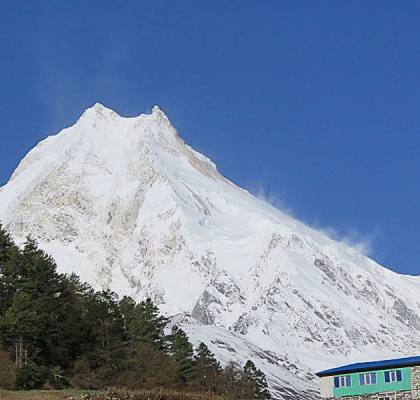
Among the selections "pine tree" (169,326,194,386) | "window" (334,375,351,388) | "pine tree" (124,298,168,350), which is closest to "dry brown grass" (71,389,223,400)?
"window" (334,375,351,388)

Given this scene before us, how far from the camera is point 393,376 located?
6862 centimetres

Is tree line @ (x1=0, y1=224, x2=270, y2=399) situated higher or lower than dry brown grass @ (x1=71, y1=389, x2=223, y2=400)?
higher

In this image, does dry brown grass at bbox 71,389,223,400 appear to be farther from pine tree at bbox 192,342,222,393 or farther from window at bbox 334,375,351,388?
pine tree at bbox 192,342,222,393

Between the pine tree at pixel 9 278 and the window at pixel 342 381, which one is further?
the window at pixel 342 381

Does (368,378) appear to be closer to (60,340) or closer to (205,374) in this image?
(60,340)

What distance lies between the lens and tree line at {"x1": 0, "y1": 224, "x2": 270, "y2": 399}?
2539 inches

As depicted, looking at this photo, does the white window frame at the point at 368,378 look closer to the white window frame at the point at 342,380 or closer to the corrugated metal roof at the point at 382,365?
the corrugated metal roof at the point at 382,365

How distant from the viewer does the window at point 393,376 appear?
68312mm

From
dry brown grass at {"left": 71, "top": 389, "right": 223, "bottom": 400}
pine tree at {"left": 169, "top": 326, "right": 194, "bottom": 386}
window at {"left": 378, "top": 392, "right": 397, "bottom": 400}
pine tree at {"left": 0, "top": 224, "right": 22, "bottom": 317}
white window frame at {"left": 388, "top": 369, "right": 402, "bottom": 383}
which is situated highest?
pine tree at {"left": 169, "top": 326, "right": 194, "bottom": 386}

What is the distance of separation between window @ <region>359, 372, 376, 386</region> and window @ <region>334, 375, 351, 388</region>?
113cm

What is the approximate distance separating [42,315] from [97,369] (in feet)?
34.2

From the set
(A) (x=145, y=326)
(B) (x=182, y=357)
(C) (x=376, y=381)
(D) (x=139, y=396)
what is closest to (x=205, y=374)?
(B) (x=182, y=357)

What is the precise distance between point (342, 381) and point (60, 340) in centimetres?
2149

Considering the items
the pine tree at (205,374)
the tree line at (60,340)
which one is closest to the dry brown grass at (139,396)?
the tree line at (60,340)
